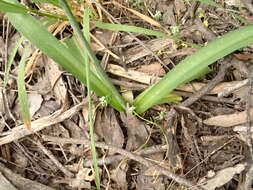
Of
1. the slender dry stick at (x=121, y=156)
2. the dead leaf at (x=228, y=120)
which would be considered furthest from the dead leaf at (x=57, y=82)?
the dead leaf at (x=228, y=120)

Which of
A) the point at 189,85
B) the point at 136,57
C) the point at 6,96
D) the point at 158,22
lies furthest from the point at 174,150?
the point at 6,96

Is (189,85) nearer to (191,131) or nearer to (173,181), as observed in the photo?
(191,131)

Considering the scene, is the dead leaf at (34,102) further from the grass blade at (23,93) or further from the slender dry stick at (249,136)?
the slender dry stick at (249,136)

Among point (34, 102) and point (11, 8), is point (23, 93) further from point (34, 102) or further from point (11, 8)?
point (11, 8)

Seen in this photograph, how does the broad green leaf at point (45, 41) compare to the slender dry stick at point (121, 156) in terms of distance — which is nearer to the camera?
the broad green leaf at point (45, 41)

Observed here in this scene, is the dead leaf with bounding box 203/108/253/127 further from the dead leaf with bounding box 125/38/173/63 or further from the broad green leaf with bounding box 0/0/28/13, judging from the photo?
the broad green leaf with bounding box 0/0/28/13

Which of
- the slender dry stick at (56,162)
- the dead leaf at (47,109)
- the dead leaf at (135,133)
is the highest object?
the dead leaf at (47,109)
